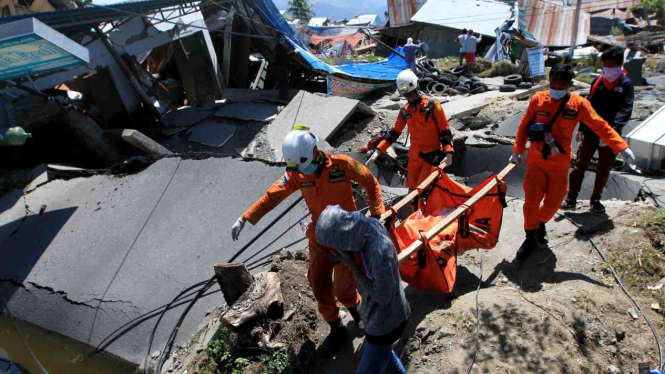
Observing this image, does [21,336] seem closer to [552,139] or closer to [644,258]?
[552,139]

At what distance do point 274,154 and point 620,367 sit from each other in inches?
274

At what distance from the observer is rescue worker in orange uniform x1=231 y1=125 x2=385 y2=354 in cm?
324

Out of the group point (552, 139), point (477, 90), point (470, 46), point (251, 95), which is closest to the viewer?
point (552, 139)

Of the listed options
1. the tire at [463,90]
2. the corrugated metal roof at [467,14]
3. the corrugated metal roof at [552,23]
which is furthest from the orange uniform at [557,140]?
the corrugated metal roof at [552,23]

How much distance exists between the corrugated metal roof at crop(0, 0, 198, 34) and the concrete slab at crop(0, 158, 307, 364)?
125 inches

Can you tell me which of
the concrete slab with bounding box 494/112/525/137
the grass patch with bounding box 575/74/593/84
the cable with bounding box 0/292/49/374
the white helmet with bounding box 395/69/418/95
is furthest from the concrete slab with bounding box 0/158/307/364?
the grass patch with bounding box 575/74/593/84

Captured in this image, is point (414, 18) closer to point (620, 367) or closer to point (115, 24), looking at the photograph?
point (115, 24)

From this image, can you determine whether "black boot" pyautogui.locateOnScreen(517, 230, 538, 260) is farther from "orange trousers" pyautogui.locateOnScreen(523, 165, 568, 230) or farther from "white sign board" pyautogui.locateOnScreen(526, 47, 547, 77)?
"white sign board" pyautogui.locateOnScreen(526, 47, 547, 77)

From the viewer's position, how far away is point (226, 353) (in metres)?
3.73

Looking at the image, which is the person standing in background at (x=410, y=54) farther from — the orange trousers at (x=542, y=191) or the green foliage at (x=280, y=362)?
the green foliage at (x=280, y=362)

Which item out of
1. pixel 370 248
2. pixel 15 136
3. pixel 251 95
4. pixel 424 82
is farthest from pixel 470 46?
pixel 370 248

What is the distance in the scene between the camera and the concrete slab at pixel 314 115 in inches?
358

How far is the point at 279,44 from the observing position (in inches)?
484

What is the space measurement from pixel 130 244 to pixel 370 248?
4.86 metres
